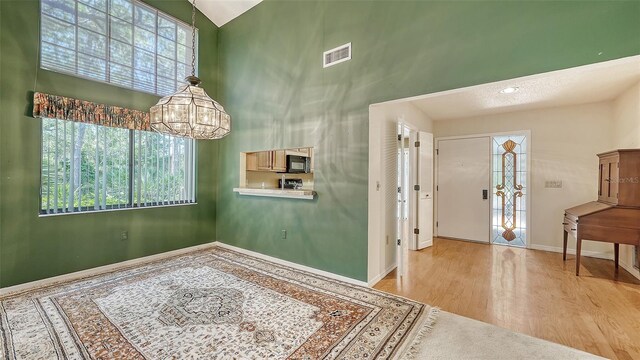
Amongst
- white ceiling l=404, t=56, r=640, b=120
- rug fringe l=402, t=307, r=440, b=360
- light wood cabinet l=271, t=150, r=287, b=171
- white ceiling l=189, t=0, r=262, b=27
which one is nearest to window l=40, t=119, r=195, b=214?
light wood cabinet l=271, t=150, r=287, b=171

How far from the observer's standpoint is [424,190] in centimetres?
512

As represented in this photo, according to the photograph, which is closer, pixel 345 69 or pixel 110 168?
pixel 345 69

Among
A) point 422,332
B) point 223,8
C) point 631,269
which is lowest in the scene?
point 422,332

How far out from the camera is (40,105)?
10.4 feet

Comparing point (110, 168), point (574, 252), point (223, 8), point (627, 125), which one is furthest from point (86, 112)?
point (574, 252)

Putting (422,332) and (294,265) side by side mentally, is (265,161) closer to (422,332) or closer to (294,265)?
(294,265)

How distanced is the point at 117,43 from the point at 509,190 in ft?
23.9

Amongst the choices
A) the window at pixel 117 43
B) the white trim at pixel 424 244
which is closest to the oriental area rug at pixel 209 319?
the white trim at pixel 424 244

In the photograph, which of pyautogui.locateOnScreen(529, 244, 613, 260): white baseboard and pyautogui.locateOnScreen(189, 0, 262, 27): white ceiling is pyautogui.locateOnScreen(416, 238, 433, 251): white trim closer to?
pyautogui.locateOnScreen(529, 244, 613, 260): white baseboard

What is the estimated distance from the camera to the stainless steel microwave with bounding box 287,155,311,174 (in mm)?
4645

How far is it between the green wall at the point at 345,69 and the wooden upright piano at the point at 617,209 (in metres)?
2.22

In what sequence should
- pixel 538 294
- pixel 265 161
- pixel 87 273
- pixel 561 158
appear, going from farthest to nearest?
pixel 265 161 < pixel 561 158 < pixel 87 273 < pixel 538 294

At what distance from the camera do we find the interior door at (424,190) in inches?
196

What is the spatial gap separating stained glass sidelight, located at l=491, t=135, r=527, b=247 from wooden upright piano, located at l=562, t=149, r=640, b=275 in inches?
56.1
